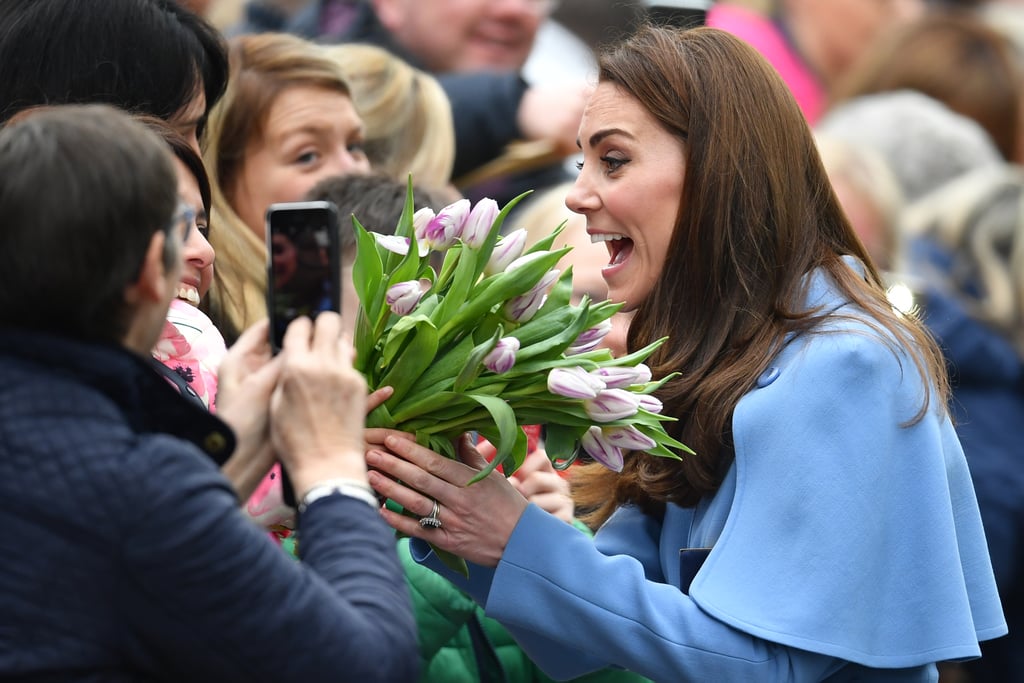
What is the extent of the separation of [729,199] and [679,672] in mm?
885

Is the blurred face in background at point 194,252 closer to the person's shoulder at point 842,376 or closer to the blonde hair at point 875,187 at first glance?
the person's shoulder at point 842,376

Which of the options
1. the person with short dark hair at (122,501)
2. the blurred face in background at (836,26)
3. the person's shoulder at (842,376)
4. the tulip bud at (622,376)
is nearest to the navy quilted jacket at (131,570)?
the person with short dark hair at (122,501)

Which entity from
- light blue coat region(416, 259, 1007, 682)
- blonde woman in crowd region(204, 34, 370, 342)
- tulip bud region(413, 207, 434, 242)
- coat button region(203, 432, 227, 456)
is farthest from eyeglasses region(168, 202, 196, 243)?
blonde woman in crowd region(204, 34, 370, 342)

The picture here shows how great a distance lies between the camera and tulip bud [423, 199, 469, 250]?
263 centimetres

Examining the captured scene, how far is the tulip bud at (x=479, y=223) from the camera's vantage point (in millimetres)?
2625

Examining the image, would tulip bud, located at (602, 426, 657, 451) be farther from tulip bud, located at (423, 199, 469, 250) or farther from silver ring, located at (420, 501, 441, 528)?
tulip bud, located at (423, 199, 469, 250)

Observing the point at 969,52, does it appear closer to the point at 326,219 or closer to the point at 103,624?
the point at 326,219

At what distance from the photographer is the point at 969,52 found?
678cm

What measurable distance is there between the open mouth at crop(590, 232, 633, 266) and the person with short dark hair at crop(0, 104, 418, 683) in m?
1.17

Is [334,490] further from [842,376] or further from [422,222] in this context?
[842,376]

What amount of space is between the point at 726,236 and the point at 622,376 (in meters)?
0.48

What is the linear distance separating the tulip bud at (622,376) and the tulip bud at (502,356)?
153 millimetres

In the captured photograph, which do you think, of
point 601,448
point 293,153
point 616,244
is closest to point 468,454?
point 601,448

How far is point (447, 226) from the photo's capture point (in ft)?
Answer: 8.66
